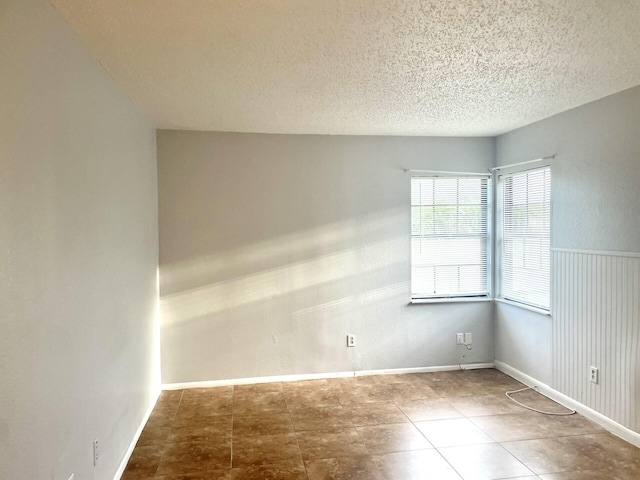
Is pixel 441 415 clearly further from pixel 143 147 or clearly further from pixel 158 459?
pixel 143 147

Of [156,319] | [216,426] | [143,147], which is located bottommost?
[216,426]

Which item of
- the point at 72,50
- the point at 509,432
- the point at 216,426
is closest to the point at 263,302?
the point at 216,426

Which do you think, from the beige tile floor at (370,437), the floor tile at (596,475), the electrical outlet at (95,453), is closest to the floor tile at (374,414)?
the beige tile floor at (370,437)

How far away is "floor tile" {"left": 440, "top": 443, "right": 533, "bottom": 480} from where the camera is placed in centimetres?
261

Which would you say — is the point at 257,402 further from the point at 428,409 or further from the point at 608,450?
the point at 608,450

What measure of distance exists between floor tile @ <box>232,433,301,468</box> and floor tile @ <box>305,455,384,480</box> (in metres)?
0.15

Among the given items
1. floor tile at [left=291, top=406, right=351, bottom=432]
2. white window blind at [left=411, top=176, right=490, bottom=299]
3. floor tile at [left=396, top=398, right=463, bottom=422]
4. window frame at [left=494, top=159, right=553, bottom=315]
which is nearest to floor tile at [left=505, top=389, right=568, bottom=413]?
floor tile at [left=396, top=398, right=463, bottom=422]

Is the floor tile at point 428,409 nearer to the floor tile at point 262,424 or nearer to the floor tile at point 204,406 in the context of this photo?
the floor tile at point 262,424

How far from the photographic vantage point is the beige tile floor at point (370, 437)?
2666 mm

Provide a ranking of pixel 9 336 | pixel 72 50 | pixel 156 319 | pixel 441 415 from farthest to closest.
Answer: pixel 156 319 → pixel 441 415 → pixel 72 50 → pixel 9 336

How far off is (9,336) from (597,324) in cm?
361

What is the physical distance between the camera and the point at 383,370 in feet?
14.6

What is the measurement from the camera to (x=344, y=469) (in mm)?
2686

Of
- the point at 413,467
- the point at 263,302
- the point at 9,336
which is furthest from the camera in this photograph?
the point at 263,302
